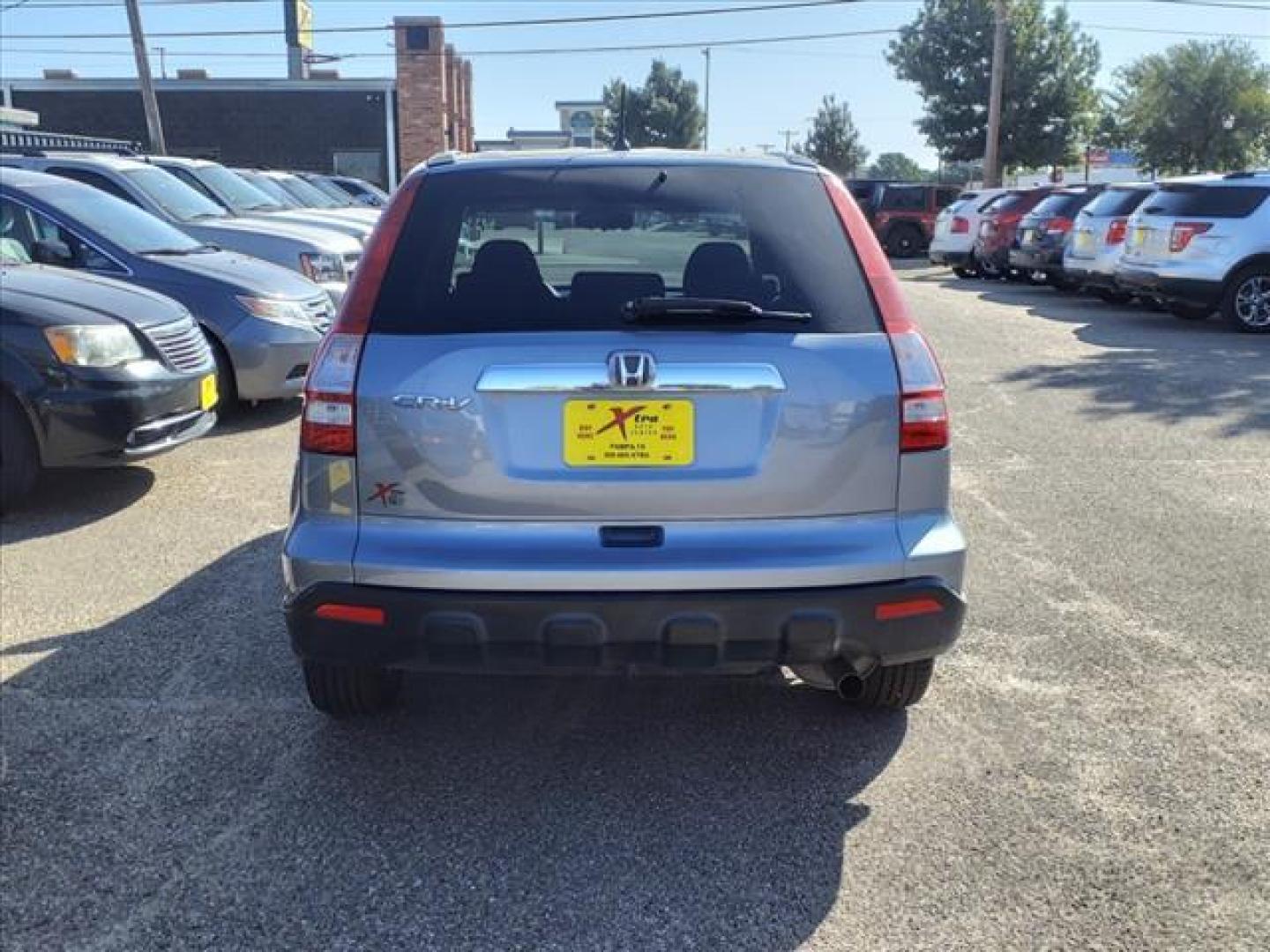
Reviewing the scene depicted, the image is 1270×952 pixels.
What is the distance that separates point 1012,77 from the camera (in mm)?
36781

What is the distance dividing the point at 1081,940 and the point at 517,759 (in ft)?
5.06

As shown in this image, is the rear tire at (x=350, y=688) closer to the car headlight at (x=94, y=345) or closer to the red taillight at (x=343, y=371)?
the red taillight at (x=343, y=371)

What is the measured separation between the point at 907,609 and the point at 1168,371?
8.01 m

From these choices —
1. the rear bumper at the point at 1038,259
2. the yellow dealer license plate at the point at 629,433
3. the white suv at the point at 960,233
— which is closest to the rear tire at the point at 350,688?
the yellow dealer license plate at the point at 629,433

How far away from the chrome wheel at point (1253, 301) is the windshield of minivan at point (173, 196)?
1043cm

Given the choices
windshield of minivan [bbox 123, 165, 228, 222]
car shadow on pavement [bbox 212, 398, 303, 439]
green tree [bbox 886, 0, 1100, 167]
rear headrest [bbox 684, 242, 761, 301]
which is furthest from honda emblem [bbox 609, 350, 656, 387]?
green tree [bbox 886, 0, 1100, 167]

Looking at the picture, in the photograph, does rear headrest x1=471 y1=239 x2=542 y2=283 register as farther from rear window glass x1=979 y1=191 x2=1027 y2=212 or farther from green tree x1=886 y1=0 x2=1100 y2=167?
green tree x1=886 y1=0 x2=1100 y2=167

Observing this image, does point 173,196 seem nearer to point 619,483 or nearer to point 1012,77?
point 619,483

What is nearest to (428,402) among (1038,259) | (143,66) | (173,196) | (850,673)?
(850,673)

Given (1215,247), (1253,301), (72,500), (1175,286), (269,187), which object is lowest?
(72,500)

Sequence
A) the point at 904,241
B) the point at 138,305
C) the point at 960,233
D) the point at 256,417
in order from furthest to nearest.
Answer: the point at 904,241 < the point at 960,233 < the point at 256,417 < the point at 138,305

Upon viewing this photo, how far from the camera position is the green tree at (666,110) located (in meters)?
64.6

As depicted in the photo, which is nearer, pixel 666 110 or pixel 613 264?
pixel 613 264

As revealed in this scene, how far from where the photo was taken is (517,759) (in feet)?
10.7
